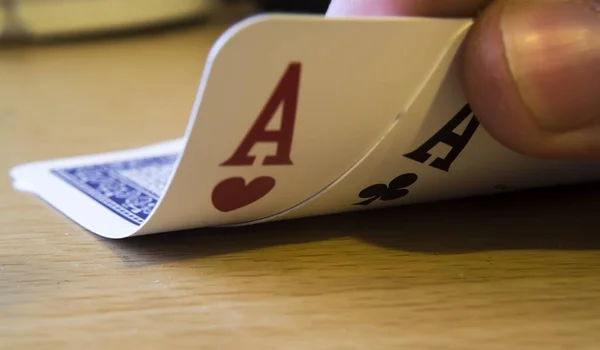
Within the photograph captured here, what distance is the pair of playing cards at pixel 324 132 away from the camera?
286 millimetres

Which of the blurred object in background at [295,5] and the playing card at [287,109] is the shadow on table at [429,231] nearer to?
the playing card at [287,109]

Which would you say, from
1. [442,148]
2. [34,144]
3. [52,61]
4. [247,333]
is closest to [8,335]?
[247,333]

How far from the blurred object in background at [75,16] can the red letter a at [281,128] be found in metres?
0.89

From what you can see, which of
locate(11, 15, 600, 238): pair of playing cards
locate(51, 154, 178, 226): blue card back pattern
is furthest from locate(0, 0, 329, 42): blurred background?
locate(11, 15, 600, 238): pair of playing cards

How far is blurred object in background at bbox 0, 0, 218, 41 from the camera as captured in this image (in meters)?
1.08

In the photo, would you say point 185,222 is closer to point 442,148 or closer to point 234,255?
point 234,255

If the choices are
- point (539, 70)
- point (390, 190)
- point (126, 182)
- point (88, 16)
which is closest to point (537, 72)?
point (539, 70)

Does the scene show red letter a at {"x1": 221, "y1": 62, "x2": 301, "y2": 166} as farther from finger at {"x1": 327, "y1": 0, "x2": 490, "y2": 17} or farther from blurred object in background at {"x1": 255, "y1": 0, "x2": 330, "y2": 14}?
blurred object in background at {"x1": 255, "y1": 0, "x2": 330, "y2": 14}

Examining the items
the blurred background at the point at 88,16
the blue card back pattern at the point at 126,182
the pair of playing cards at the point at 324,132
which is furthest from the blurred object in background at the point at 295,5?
the pair of playing cards at the point at 324,132

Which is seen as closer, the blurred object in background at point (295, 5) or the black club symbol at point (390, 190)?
the black club symbol at point (390, 190)

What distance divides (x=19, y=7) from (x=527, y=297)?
100 centimetres

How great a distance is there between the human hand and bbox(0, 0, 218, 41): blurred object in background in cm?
92

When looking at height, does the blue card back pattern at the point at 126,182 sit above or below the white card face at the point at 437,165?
below

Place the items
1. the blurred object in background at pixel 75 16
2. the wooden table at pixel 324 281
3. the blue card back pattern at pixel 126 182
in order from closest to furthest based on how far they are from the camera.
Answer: the wooden table at pixel 324 281 → the blue card back pattern at pixel 126 182 → the blurred object in background at pixel 75 16
